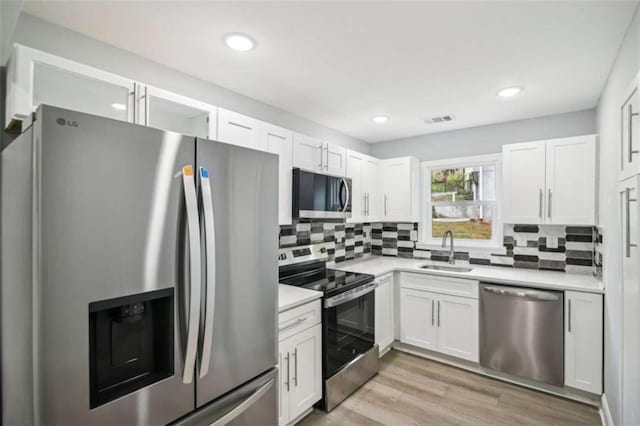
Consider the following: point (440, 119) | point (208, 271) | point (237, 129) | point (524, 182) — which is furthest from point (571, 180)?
point (208, 271)

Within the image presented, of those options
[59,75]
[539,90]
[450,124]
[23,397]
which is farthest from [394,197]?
[23,397]

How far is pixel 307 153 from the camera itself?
273cm

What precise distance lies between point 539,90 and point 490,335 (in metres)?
2.13

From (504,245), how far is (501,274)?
0.56 metres

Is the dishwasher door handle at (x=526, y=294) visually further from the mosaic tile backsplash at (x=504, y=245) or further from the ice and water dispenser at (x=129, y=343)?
the ice and water dispenser at (x=129, y=343)

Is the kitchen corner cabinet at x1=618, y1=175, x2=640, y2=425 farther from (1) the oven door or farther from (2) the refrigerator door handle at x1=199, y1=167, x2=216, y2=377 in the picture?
(2) the refrigerator door handle at x1=199, y1=167, x2=216, y2=377

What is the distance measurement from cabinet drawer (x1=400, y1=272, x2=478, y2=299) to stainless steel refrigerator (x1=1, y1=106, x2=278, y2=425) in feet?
7.02

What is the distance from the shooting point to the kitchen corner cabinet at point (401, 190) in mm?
3693

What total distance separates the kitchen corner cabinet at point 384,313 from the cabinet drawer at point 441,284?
0.19 meters

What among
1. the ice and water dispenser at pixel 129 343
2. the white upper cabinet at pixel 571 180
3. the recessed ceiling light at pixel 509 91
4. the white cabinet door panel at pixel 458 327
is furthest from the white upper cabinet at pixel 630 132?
the ice and water dispenser at pixel 129 343

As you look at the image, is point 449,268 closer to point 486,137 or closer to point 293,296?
point 486,137

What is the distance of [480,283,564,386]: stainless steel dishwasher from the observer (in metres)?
2.51

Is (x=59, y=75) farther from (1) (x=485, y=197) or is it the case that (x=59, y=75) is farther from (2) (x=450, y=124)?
(1) (x=485, y=197)

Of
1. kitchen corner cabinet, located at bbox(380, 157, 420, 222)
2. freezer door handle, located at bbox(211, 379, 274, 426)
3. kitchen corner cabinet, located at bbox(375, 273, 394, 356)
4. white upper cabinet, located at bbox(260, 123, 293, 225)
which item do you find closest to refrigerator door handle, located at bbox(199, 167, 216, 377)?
freezer door handle, located at bbox(211, 379, 274, 426)
